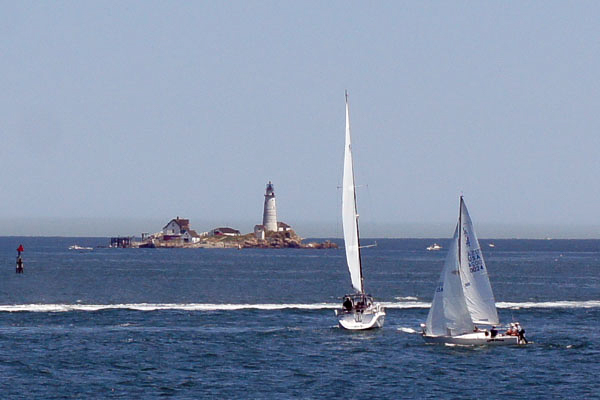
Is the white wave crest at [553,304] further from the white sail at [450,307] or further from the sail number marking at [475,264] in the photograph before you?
the white sail at [450,307]

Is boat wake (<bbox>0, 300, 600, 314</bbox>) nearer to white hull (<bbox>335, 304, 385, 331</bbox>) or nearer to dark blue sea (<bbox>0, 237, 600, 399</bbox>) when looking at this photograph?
dark blue sea (<bbox>0, 237, 600, 399</bbox>)

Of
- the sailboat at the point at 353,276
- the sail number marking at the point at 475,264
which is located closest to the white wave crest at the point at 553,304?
the sailboat at the point at 353,276

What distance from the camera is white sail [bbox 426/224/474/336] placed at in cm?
6825

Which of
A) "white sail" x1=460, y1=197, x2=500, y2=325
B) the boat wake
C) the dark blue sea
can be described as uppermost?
"white sail" x1=460, y1=197, x2=500, y2=325

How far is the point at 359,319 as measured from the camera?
7444 cm

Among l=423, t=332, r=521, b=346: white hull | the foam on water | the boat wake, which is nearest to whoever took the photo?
l=423, t=332, r=521, b=346: white hull

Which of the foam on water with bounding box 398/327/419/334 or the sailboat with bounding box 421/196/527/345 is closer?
the sailboat with bounding box 421/196/527/345

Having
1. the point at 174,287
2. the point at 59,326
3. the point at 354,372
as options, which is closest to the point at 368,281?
the point at 174,287

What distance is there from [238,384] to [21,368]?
1317cm

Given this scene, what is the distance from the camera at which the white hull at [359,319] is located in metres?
74.5

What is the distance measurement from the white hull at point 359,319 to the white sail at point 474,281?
27.9ft

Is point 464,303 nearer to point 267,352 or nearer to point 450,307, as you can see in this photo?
point 450,307

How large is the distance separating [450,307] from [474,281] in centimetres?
252

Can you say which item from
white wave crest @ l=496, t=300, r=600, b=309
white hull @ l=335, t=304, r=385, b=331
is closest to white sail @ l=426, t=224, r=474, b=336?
white hull @ l=335, t=304, r=385, b=331
